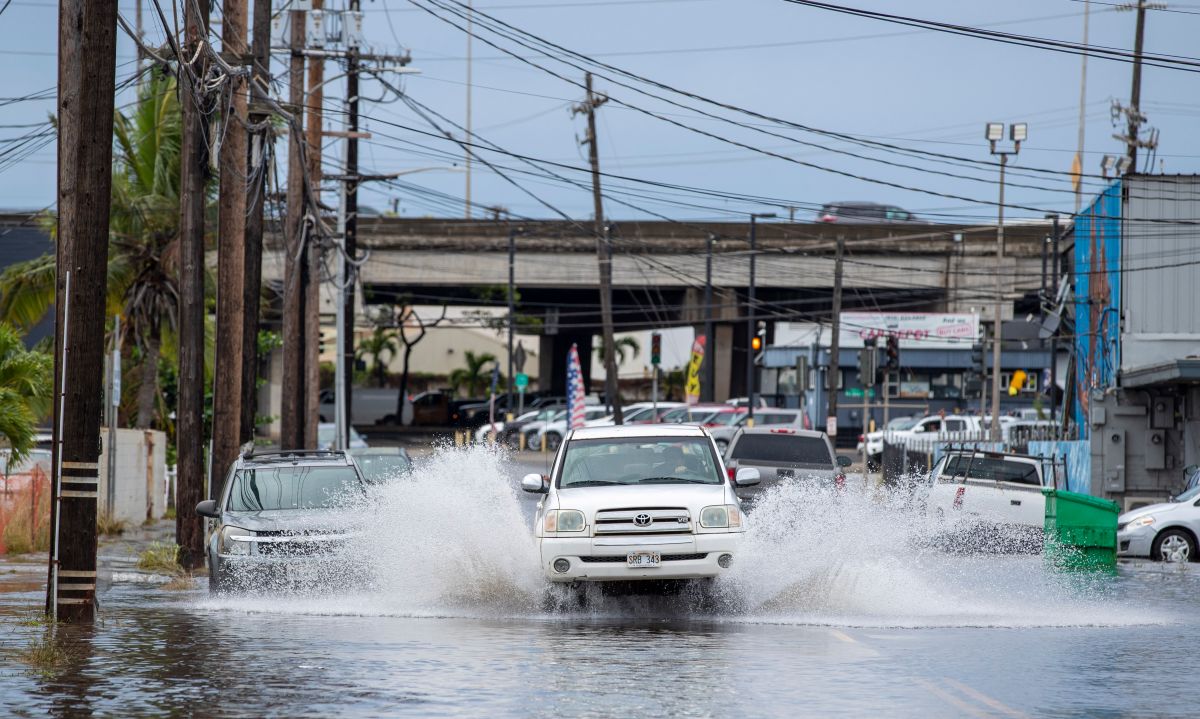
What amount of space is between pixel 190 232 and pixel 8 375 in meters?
4.58

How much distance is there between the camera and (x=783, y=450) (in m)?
27.2

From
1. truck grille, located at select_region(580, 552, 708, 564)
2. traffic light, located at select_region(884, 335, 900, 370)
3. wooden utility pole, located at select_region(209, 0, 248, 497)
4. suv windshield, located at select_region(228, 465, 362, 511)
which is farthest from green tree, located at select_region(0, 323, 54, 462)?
traffic light, located at select_region(884, 335, 900, 370)

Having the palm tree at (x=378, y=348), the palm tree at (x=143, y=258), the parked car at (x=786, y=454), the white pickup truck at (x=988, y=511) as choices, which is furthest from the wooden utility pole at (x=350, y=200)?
the palm tree at (x=378, y=348)

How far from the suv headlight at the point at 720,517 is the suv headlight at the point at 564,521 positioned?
111cm

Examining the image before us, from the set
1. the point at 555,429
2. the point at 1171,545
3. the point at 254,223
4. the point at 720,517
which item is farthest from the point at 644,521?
the point at 555,429

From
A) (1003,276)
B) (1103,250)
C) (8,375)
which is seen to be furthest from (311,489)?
(1003,276)

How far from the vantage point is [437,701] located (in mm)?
9875

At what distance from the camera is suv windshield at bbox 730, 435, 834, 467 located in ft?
88.7

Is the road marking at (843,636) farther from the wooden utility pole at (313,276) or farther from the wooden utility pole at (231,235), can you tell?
the wooden utility pole at (313,276)

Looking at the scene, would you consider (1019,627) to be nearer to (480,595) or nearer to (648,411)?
(480,595)

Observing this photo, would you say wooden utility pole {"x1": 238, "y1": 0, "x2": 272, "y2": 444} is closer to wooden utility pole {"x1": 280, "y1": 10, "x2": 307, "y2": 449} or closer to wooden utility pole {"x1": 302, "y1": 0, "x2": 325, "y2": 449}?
wooden utility pole {"x1": 280, "y1": 10, "x2": 307, "y2": 449}

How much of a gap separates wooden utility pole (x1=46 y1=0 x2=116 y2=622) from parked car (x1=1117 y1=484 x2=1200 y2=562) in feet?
57.2

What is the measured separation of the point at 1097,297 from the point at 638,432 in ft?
90.9

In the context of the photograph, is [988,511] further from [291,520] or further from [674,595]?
[291,520]
